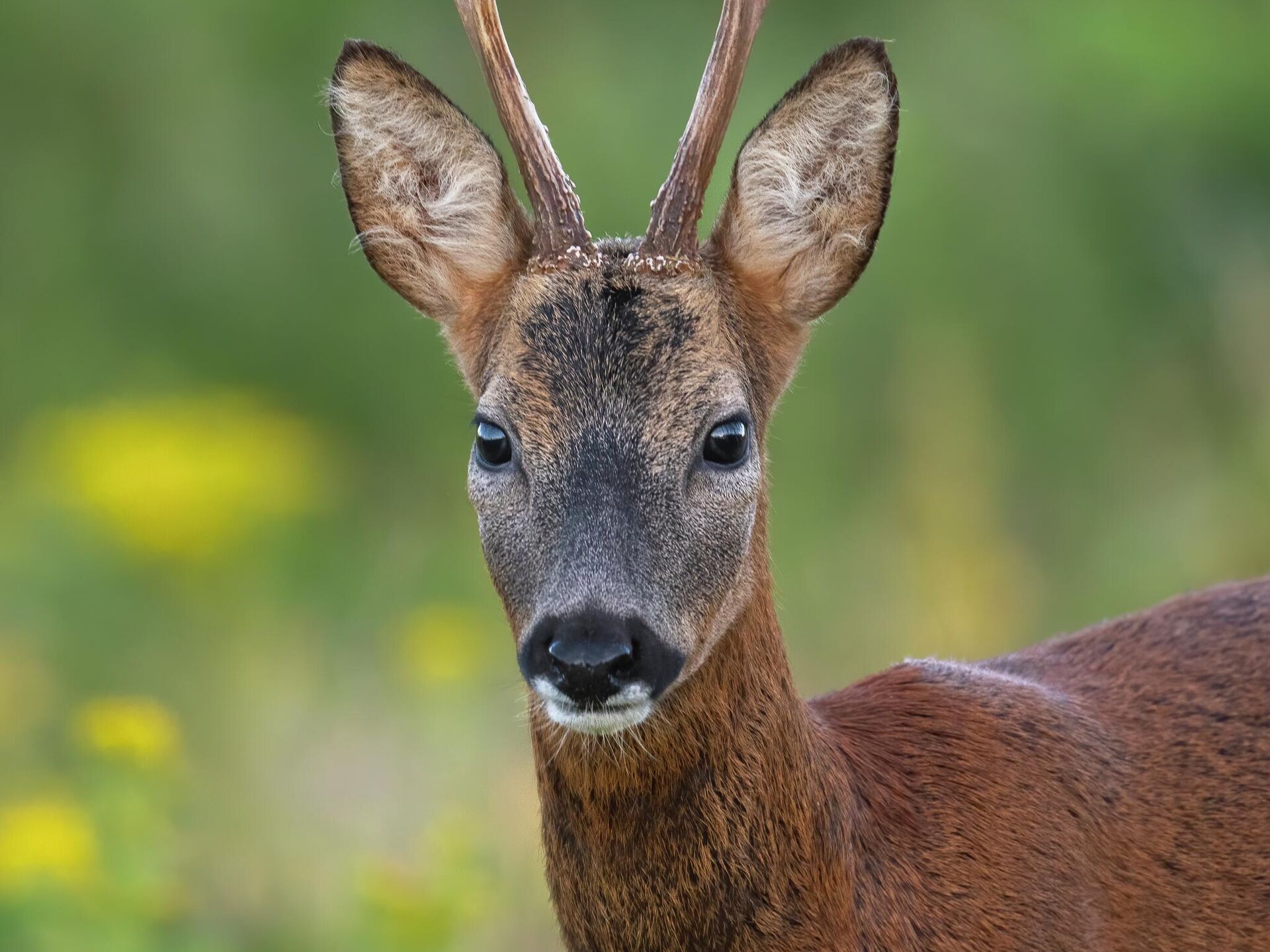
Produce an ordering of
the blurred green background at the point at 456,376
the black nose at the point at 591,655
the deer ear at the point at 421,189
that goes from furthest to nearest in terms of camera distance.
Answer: the blurred green background at the point at 456,376 < the deer ear at the point at 421,189 < the black nose at the point at 591,655

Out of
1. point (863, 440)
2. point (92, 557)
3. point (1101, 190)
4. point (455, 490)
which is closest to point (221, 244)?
point (455, 490)

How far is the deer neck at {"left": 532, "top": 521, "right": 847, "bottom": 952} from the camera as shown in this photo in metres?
4.35

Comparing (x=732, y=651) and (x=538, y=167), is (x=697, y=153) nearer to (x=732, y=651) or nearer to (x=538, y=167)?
(x=538, y=167)

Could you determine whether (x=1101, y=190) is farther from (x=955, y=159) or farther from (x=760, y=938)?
(x=760, y=938)

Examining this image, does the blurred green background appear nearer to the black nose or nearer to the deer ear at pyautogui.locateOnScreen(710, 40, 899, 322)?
the deer ear at pyautogui.locateOnScreen(710, 40, 899, 322)

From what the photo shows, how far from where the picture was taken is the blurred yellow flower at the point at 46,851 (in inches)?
229

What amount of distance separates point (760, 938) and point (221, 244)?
6.48 meters

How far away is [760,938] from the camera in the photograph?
4.35 m

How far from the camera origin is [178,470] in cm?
834

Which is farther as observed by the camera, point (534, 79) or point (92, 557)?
point (534, 79)

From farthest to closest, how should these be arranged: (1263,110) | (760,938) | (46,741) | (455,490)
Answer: (1263,110), (455,490), (46,741), (760,938)

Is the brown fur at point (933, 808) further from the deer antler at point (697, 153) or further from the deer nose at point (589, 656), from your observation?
the deer antler at point (697, 153)

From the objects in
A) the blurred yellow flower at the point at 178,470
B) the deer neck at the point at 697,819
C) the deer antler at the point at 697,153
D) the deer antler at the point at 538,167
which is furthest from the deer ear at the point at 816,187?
the blurred yellow flower at the point at 178,470

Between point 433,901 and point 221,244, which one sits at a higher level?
point 221,244
